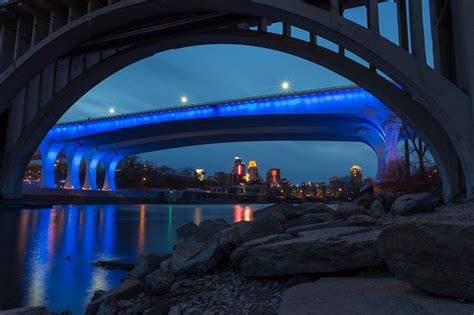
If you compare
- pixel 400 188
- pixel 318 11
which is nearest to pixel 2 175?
pixel 318 11

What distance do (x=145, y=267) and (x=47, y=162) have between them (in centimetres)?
7538

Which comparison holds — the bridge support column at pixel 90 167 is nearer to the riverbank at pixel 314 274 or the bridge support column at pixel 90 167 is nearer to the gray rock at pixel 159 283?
the riverbank at pixel 314 274

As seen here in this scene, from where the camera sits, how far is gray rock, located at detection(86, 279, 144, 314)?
5.05m

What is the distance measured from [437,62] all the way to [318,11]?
5818mm

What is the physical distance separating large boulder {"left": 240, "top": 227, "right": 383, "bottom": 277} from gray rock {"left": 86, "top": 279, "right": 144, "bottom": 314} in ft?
5.75

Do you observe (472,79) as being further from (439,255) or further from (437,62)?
(439,255)

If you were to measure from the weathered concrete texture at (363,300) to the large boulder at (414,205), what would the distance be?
153 inches

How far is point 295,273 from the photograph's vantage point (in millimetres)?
4750

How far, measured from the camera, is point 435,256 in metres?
3.23

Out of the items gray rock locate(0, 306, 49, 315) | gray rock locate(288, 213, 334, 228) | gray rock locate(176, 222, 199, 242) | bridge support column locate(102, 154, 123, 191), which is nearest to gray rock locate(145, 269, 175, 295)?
gray rock locate(0, 306, 49, 315)

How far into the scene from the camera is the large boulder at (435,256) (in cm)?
311

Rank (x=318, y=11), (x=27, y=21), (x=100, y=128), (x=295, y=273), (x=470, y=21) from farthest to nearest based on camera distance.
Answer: (x=100, y=128)
(x=27, y=21)
(x=318, y=11)
(x=470, y=21)
(x=295, y=273)

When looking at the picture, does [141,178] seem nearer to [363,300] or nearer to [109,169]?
[109,169]

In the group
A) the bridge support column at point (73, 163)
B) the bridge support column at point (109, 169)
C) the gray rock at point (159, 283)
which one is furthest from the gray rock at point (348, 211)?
the bridge support column at point (109, 169)
